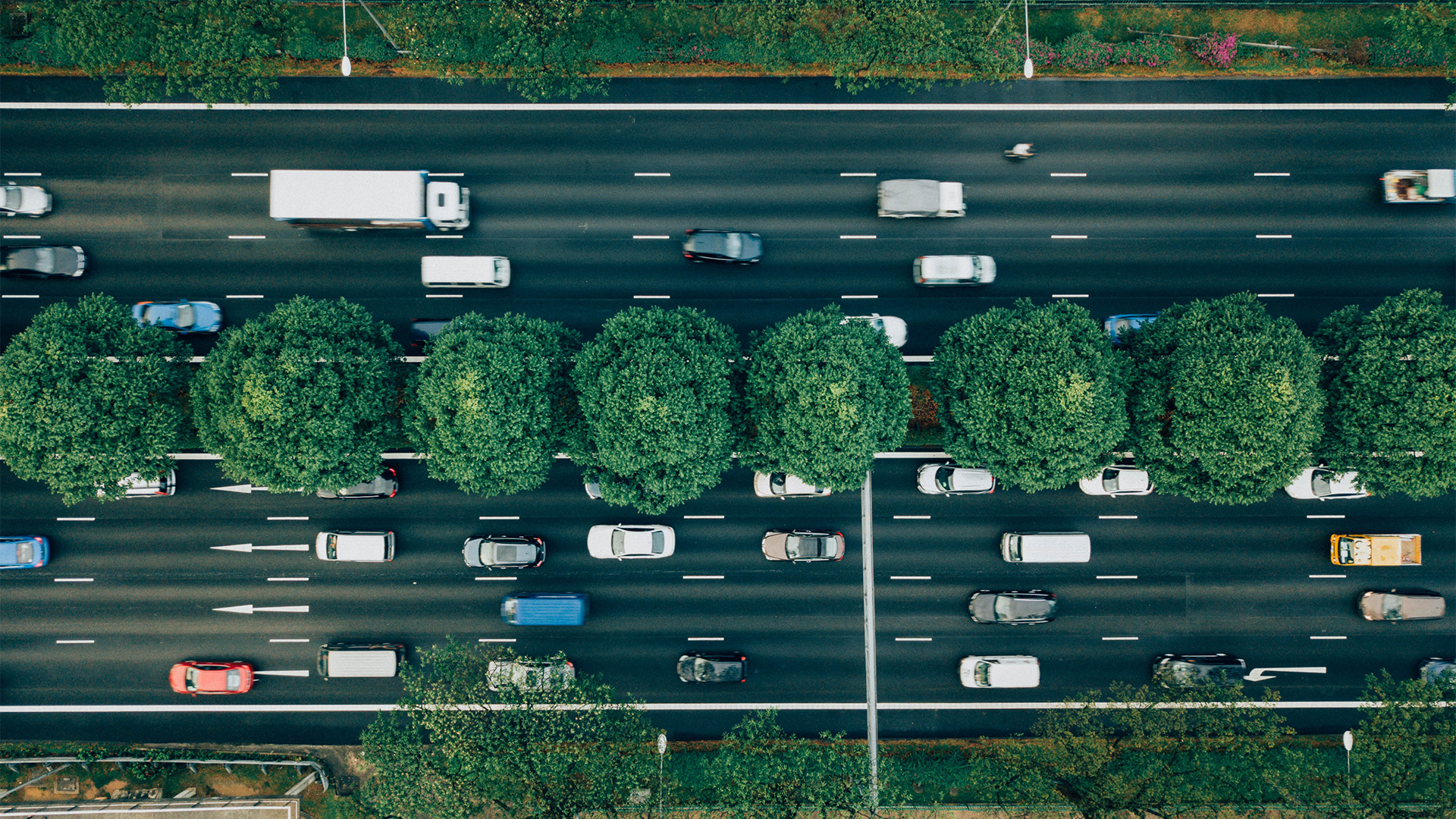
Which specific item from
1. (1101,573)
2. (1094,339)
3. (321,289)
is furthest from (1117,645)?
(321,289)

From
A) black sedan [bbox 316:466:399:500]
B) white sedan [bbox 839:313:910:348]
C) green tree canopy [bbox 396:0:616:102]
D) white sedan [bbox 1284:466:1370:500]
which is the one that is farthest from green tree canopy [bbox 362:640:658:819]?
white sedan [bbox 1284:466:1370:500]

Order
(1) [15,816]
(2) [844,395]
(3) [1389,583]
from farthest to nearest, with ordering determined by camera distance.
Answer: (3) [1389,583], (1) [15,816], (2) [844,395]

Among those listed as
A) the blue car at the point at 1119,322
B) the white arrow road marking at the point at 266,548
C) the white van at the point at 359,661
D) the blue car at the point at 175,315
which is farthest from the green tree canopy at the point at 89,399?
the blue car at the point at 1119,322

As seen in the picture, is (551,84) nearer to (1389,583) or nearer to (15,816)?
(15,816)

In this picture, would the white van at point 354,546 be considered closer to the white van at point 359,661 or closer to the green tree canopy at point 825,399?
the white van at point 359,661

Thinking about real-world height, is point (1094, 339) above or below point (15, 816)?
above

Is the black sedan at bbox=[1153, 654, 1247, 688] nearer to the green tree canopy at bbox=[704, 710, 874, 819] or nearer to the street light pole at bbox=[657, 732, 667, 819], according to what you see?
the green tree canopy at bbox=[704, 710, 874, 819]

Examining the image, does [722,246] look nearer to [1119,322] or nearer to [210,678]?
[1119,322]
